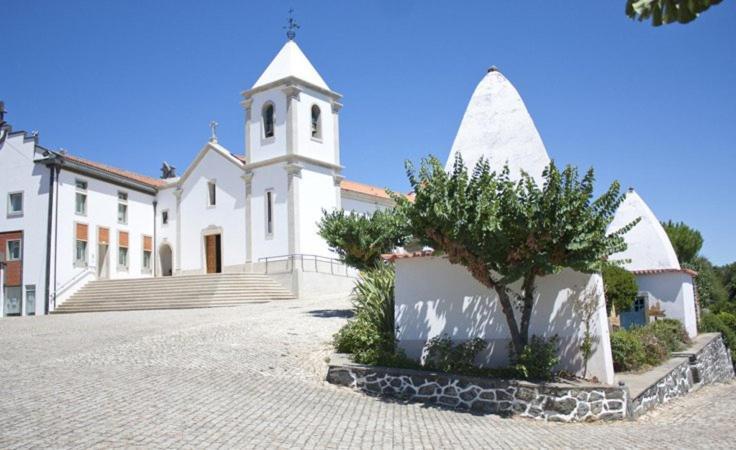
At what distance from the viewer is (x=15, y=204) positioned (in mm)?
31266

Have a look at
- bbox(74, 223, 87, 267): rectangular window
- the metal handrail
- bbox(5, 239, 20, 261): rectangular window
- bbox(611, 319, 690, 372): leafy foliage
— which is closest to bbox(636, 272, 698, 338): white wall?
bbox(611, 319, 690, 372): leafy foliage

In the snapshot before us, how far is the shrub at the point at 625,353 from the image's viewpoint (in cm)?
1302

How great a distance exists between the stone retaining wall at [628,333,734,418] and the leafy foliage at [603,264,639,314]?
7.60 feet

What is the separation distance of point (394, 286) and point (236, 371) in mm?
3749

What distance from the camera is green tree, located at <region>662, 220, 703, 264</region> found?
106 feet

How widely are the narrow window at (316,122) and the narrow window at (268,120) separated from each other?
2244 millimetres

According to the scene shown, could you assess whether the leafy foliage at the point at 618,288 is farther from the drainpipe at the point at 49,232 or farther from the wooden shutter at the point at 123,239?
the wooden shutter at the point at 123,239

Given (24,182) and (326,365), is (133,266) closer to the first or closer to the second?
(24,182)

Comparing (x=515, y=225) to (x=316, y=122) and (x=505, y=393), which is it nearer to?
(x=505, y=393)

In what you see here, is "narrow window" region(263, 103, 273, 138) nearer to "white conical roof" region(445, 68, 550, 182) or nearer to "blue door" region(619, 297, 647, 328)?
"blue door" region(619, 297, 647, 328)

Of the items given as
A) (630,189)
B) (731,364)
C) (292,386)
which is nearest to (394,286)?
(292,386)

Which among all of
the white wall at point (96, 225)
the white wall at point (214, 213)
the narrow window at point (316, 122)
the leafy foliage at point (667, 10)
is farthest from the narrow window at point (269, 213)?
the leafy foliage at point (667, 10)

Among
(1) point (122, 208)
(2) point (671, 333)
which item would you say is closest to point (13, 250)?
(1) point (122, 208)

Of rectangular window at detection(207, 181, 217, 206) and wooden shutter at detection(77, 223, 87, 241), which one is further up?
rectangular window at detection(207, 181, 217, 206)
